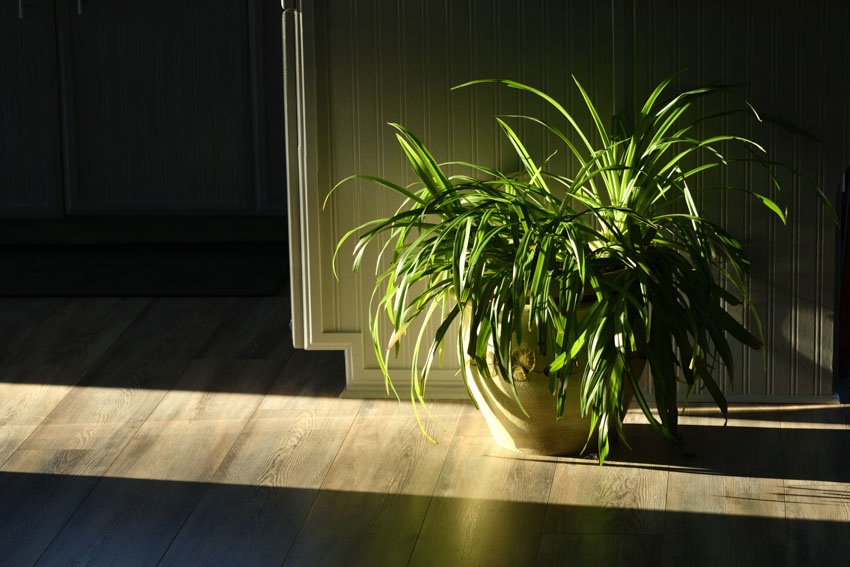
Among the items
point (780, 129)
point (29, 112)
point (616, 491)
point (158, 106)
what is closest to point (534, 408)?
point (616, 491)

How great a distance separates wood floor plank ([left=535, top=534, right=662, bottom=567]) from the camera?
6.73ft

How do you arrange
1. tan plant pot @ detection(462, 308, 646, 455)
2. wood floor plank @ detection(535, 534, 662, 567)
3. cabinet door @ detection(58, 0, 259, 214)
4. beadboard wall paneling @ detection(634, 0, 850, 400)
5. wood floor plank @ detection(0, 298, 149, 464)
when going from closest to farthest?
wood floor plank @ detection(535, 534, 662, 567) → tan plant pot @ detection(462, 308, 646, 455) → beadboard wall paneling @ detection(634, 0, 850, 400) → wood floor plank @ detection(0, 298, 149, 464) → cabinet door @ detection(58, 0, 259, 214)

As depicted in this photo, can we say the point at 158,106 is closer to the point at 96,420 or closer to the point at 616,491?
the point at 96,420

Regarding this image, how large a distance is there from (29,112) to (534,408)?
118 inches

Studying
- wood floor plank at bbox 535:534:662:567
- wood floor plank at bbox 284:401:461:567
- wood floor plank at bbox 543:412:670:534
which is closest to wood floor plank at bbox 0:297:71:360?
wood floor plank at bbox 284:401:461:567

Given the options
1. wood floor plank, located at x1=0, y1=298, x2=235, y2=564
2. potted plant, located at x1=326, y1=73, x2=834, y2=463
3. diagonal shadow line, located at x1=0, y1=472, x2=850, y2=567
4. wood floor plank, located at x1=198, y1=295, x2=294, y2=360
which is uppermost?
potted plant, located at x1=326, y1=73, x2=834, y2=463

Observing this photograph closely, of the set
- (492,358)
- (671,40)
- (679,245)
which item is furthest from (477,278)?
→ (671,40)

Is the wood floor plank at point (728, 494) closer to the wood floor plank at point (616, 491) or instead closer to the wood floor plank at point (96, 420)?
the wood floor plank at point (616, 491)

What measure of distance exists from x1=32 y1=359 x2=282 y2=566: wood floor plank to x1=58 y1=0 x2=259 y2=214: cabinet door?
155 centimetres

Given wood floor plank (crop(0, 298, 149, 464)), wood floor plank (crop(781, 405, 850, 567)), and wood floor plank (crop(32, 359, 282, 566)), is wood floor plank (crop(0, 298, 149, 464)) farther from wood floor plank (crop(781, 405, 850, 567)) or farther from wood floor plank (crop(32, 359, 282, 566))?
wood floor plank (crop(781, 405, 850, 567))

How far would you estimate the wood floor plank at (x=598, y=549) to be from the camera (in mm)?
2051

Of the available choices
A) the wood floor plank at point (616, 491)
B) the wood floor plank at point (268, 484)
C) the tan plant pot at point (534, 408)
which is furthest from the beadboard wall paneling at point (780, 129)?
the wood floor plank at point (268, 484)

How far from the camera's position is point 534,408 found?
245cm

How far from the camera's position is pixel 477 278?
90.4 inches
